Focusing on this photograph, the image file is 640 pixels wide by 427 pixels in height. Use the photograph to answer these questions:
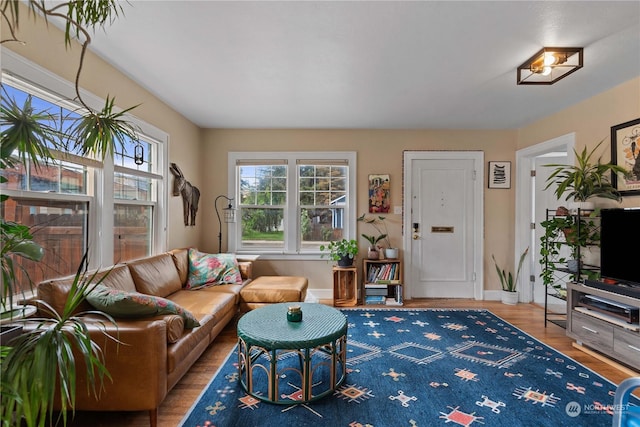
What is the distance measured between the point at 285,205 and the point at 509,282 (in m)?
3.28

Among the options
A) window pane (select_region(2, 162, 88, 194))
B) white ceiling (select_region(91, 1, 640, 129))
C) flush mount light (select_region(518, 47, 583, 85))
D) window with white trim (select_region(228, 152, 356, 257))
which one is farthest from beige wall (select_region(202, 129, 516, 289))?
window pane (select_region(2, 162, 88, 194))

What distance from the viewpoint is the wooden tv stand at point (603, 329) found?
88.2 inches

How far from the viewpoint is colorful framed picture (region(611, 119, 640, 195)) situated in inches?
102

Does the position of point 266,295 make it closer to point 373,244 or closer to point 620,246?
point 373,244

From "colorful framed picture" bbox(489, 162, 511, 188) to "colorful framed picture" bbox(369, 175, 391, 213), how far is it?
4.76 feet

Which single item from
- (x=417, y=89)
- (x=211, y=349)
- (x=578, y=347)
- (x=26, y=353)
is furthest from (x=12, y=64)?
(x=578, y=347)

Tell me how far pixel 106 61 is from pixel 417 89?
2.73m

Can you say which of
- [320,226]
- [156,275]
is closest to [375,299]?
[320,226]

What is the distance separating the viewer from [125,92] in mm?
2648

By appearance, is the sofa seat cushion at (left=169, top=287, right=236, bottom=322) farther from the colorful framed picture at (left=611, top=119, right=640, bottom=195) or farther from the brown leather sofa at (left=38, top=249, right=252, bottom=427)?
the colorful framed picture at (left=611, top=119, right=640, bottom=195)

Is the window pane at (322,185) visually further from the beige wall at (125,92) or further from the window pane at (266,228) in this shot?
the beige wall at (125,92)

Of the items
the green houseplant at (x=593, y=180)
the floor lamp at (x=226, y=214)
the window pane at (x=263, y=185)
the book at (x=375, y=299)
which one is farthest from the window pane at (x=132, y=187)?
the green houseplant at (x=593, y=180)

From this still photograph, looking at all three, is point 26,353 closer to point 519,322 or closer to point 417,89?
point 417,89

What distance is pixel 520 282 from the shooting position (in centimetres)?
407
